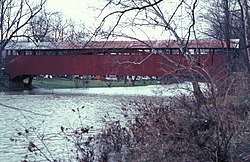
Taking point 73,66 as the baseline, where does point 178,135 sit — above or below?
below

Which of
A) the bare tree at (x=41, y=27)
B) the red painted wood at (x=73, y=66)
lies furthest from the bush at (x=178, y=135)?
the red painted wood at (x=73, y=66)

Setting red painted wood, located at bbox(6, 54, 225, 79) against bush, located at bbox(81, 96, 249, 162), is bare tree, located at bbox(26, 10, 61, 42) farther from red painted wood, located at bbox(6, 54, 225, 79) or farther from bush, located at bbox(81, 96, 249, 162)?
red painted wood, located at bbox(6, 54, 225, 79)

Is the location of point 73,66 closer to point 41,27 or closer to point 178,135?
point 41,27

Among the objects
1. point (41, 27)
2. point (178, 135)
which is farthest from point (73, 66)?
point (178, 135)

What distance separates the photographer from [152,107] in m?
9.26

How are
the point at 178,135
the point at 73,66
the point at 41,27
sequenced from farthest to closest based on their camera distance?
the point at 73,66
the point at 41,27
the point at 178,135

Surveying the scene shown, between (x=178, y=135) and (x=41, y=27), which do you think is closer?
(x=178, y=135)

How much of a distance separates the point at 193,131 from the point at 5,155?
481 centimetres

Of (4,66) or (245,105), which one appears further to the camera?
(4,66)

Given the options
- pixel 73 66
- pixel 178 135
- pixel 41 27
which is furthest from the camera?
pixel 73 66

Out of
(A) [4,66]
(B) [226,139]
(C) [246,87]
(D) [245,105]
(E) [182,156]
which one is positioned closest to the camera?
(B) [226,139]

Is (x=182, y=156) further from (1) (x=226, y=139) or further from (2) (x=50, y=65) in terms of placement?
(2) (x=50, y=65)

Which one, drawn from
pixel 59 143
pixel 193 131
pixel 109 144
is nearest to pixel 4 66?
pixel 59 143

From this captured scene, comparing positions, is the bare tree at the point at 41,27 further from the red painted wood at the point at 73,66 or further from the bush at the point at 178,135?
the red painted wood at the point at 73,66
